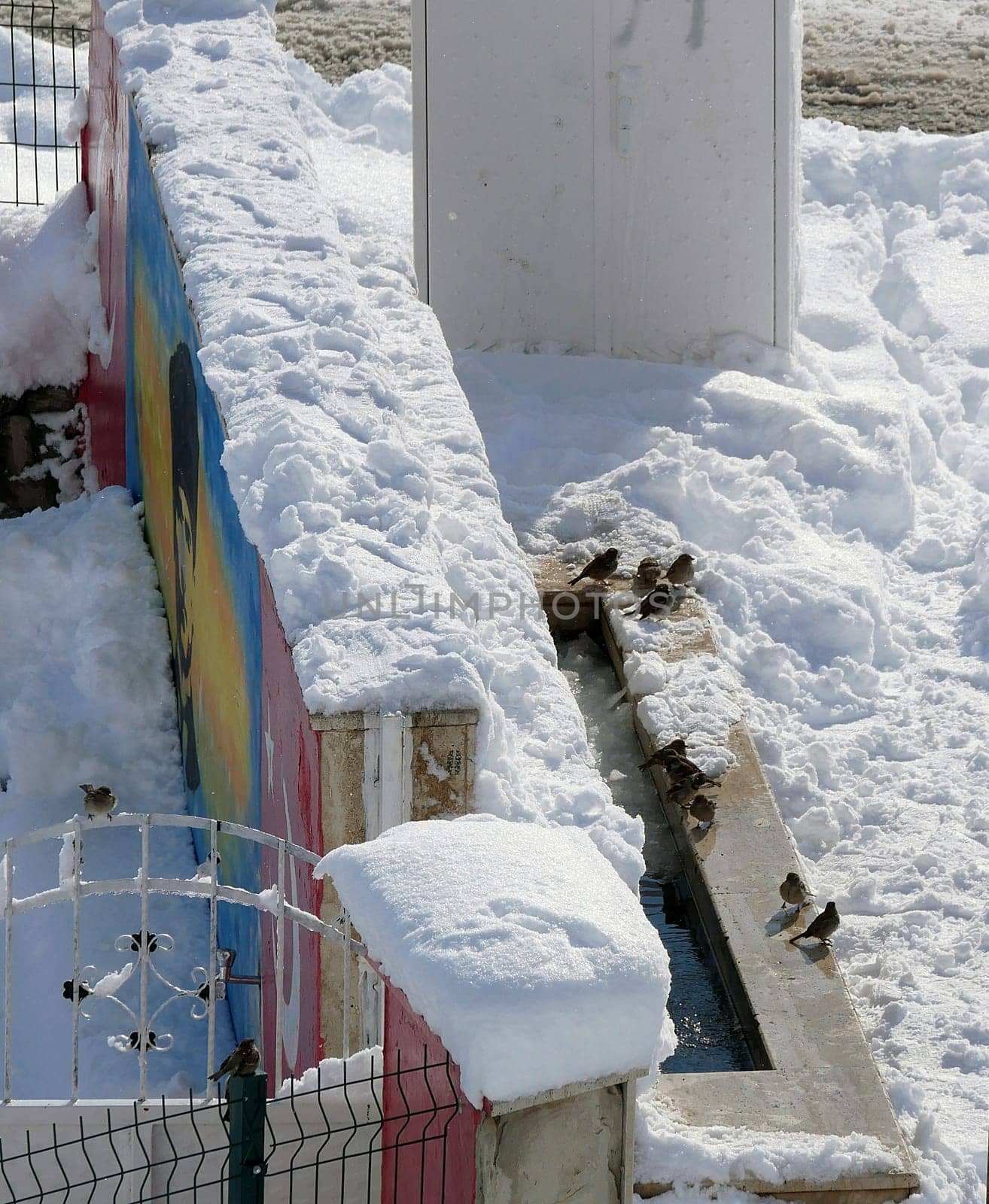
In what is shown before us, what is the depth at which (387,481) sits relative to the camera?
5457 mm

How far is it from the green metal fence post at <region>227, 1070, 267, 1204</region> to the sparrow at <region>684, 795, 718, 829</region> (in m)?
3.62

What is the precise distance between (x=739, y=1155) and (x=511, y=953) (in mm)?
2014

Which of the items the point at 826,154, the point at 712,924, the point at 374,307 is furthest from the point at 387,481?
the point at 826,154

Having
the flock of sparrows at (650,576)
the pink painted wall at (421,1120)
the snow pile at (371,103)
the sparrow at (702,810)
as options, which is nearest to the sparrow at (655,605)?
the flock of sparrows at (650,576)

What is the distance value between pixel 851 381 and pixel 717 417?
5.10 feet

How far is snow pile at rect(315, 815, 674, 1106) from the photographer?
330 centimetres

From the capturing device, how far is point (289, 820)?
5.05 meters

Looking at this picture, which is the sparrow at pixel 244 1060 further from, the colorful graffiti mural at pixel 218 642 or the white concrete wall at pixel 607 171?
the white concrete wall at pixel 607 171

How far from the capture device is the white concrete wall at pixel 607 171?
10.3 m

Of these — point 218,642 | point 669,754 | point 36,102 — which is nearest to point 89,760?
point 218,642

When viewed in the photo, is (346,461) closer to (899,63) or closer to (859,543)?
(859,543)

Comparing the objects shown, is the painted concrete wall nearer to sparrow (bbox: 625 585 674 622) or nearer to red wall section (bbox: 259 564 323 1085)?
red wall section (bbox: 259 564 323 1085)

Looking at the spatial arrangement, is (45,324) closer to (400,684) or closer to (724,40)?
(724,40)

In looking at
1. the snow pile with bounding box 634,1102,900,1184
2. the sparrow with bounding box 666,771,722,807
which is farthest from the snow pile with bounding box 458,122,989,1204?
the sparrow with bounding box 666,771,722,807
